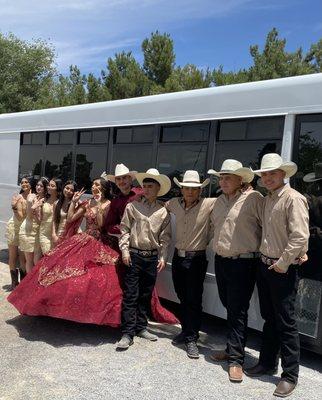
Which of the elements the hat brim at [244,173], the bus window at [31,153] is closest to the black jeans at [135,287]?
the hat brim at [244,173]

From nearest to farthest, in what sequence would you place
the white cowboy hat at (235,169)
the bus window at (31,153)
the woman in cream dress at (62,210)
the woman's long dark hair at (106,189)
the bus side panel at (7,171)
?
the white cowboy hat at (235,169) → the woman's long dark hair at (106,189) → the woman in cream dress at (62,210) → the bus window at (31,153) → the bus side panel at (7,171)

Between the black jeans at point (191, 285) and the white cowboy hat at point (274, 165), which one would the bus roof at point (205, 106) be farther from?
the black jeans at point (191, 285)

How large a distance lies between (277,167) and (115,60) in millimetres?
19276

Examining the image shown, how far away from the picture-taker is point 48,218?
6.00 metres

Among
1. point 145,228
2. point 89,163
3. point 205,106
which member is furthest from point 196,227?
point 89,163

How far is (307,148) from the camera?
13.6 feet

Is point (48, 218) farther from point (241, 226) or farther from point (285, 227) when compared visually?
point (285, 227)

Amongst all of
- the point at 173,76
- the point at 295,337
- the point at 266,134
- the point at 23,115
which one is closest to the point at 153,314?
the point at 295,337

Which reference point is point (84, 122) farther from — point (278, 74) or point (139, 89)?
point (139, 89)

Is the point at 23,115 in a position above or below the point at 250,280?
above

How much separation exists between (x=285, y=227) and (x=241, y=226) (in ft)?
1.36

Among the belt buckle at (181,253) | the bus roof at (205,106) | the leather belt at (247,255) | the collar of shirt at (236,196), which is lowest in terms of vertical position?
the belt buckle at (181,253)

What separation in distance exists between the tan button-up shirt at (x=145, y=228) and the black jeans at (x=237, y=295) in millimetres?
804

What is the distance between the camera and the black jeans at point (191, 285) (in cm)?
446
